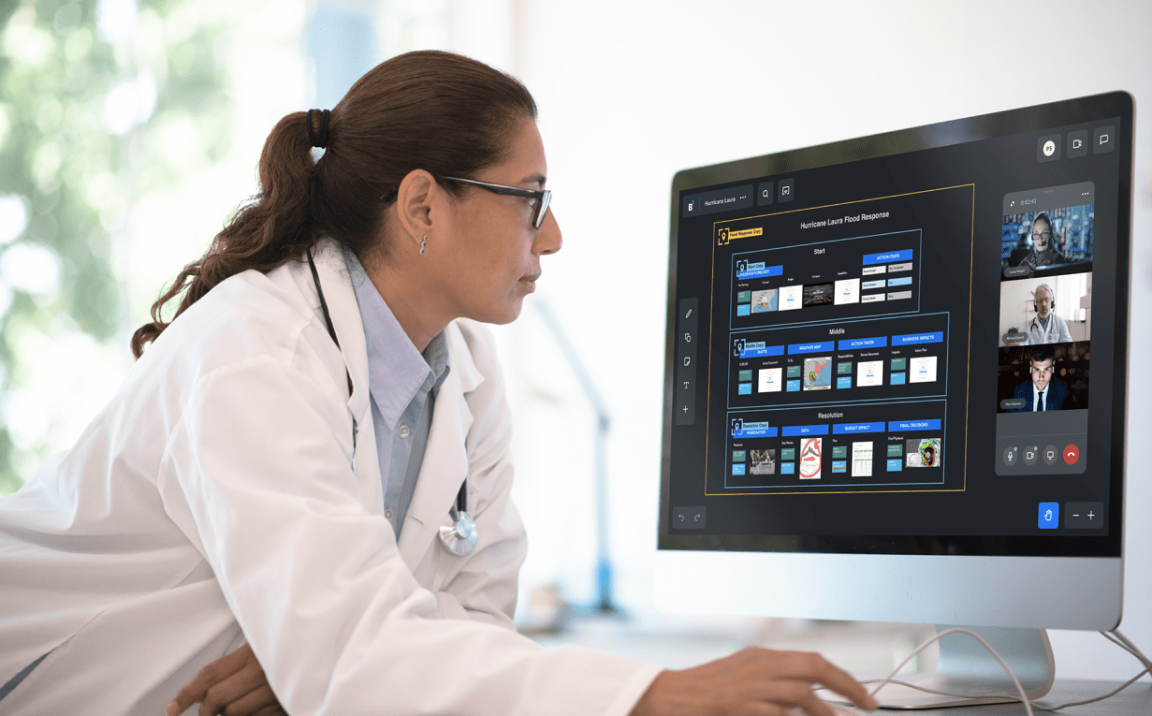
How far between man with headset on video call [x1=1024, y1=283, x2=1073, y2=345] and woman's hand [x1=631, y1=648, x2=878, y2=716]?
1.59 ft

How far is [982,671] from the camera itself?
3.45ft

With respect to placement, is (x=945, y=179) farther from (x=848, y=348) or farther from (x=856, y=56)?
(x=856, y=56)

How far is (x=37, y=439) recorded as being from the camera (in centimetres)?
A: 221

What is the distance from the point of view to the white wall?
79.0 inches

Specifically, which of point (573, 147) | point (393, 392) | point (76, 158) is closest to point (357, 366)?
point (393, 392)

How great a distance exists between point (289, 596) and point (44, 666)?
40cm

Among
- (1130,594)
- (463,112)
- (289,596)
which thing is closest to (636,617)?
(1130,594)

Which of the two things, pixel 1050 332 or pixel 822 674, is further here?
pixel 1050 332

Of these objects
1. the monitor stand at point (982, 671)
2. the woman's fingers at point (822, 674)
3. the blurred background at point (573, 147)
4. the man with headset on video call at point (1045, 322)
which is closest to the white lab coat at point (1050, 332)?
the man with headset on video call at point (1045, 322)

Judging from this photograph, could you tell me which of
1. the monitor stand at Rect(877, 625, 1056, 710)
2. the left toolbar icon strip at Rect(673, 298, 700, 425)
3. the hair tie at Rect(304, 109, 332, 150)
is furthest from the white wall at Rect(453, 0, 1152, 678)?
the hair tie at Rect(304, 109, 332, 150)

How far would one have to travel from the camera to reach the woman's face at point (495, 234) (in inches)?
49.5

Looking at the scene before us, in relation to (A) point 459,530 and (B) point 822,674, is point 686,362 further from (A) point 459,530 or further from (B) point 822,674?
(B) point 822,674

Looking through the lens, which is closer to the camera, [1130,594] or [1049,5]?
[1130,594]

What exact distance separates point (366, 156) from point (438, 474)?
0.43 metres
